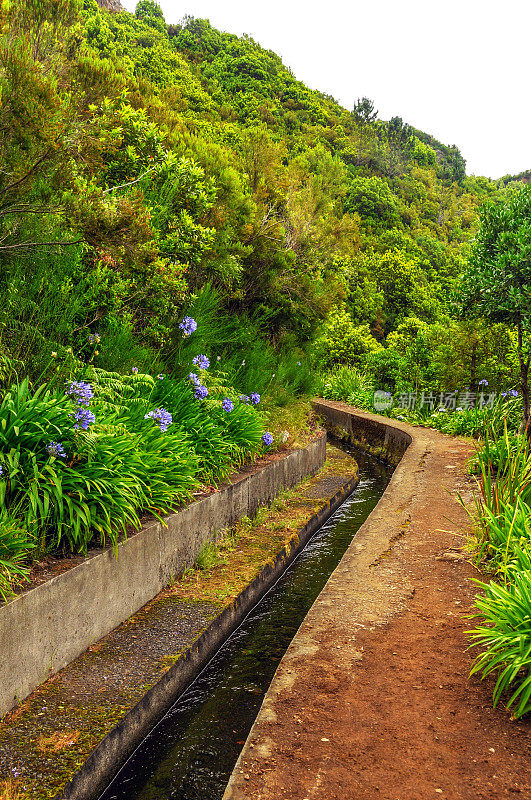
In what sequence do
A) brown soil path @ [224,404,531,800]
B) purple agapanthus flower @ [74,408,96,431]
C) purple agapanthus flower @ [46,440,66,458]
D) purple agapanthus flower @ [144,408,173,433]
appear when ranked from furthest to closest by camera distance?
purple agapanthus flower @ [144,408,173,433] < purple agapanthus flower @ [74,408,96,431] < purple agapanthus flower @ [46,440,66,458] < brown soil path @ [224,404,531,800]

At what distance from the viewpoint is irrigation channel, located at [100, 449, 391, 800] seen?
301 centimetres

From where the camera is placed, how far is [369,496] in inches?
389

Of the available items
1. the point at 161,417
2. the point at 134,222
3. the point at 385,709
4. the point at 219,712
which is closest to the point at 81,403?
the point at 161,417

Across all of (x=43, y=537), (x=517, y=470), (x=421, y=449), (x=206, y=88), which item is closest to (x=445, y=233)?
(x=206, y=88)

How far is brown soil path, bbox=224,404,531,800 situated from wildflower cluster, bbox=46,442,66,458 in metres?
1.80

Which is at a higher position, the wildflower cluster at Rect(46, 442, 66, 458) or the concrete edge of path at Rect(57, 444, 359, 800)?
the wildflower cluster at Rect(46, 442, 66, 458)

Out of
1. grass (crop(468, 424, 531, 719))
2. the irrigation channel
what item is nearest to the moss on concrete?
the irrigation channel

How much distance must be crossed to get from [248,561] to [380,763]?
3147 mm

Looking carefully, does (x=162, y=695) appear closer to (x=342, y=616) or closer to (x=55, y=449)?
(x=342, y=616)

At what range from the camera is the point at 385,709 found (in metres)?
2.81

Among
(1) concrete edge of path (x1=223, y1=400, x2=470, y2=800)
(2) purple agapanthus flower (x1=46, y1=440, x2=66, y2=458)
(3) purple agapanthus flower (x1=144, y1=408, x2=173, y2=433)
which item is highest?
(3) purple agapanthus flower (x1=144, y1=408, x2=173, y2=433)

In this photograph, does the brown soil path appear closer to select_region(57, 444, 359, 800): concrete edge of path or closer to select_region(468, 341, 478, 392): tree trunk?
select_region(57, 444, 359, 800): concrete edge of path

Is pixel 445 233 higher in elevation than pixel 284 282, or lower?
higher

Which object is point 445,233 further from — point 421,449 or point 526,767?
point 526,767
